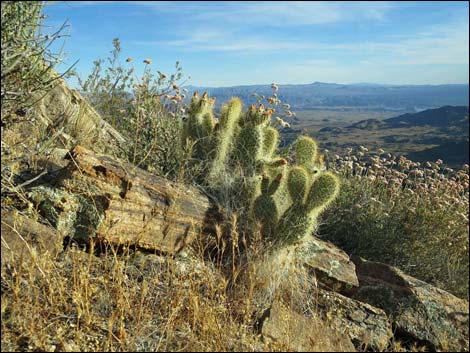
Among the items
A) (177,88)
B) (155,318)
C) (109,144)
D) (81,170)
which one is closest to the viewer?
(155,318)

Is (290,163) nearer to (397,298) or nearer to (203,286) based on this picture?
(397,298)

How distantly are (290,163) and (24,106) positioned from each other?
412cm

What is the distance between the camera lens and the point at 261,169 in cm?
524

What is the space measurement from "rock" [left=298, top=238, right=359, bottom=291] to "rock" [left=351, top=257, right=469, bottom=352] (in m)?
0.15

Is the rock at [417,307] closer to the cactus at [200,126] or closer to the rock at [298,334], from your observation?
the rock at [298,334]

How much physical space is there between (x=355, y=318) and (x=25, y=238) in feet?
9.25

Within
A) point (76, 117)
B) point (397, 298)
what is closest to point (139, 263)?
point (397, 298)

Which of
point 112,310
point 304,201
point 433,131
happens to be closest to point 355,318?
point 304,201

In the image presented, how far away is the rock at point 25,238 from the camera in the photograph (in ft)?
10.1

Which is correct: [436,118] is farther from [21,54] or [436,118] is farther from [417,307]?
[21,54]

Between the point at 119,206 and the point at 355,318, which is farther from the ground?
the point at 119,206

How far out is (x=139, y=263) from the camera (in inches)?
150

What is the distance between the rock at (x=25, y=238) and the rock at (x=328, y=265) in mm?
2436

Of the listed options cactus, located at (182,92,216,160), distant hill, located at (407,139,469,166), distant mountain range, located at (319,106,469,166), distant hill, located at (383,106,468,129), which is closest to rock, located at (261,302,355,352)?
cactus, located at (182,92,216,160)
